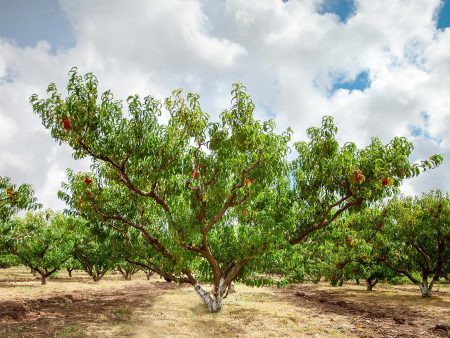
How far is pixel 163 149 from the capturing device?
41.4 ft

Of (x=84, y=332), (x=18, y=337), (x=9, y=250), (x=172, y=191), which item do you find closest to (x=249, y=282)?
(x=172, y=191)

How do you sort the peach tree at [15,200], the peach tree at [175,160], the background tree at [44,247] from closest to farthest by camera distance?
1. the peach tree at [175,160]
2. the peach tree at [15,200]
3. the background tree at [44,247]

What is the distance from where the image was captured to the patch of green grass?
40.4 feet

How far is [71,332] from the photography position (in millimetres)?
12922

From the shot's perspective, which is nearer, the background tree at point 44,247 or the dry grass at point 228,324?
the dry grass at point 228,324

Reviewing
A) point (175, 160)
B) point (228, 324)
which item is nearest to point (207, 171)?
point (175, 160)

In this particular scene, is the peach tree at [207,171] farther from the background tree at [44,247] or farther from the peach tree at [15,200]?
the background tree at [44,247]

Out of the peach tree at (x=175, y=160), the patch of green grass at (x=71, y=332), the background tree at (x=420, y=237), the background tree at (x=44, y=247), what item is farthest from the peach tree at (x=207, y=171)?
the background tree at (x=44, y=247)

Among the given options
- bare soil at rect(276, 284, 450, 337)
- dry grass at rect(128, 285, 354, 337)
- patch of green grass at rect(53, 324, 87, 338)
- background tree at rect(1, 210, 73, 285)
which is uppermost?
background tree at rect(1, 210, 73, 285)

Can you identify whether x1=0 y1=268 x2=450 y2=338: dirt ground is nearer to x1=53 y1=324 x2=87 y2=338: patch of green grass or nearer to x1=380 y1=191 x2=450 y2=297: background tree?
x1=53 y1=324 x2=87 y2=338: patch of green grass

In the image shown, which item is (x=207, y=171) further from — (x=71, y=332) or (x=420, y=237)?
→ (x=420, y=237)

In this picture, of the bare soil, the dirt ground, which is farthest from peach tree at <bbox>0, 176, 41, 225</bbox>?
the bare soil

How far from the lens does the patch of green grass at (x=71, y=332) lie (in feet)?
40.4

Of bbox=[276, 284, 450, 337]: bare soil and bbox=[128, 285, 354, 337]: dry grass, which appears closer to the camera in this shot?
bbox=[128, 285, 354, 337]: dry grass
